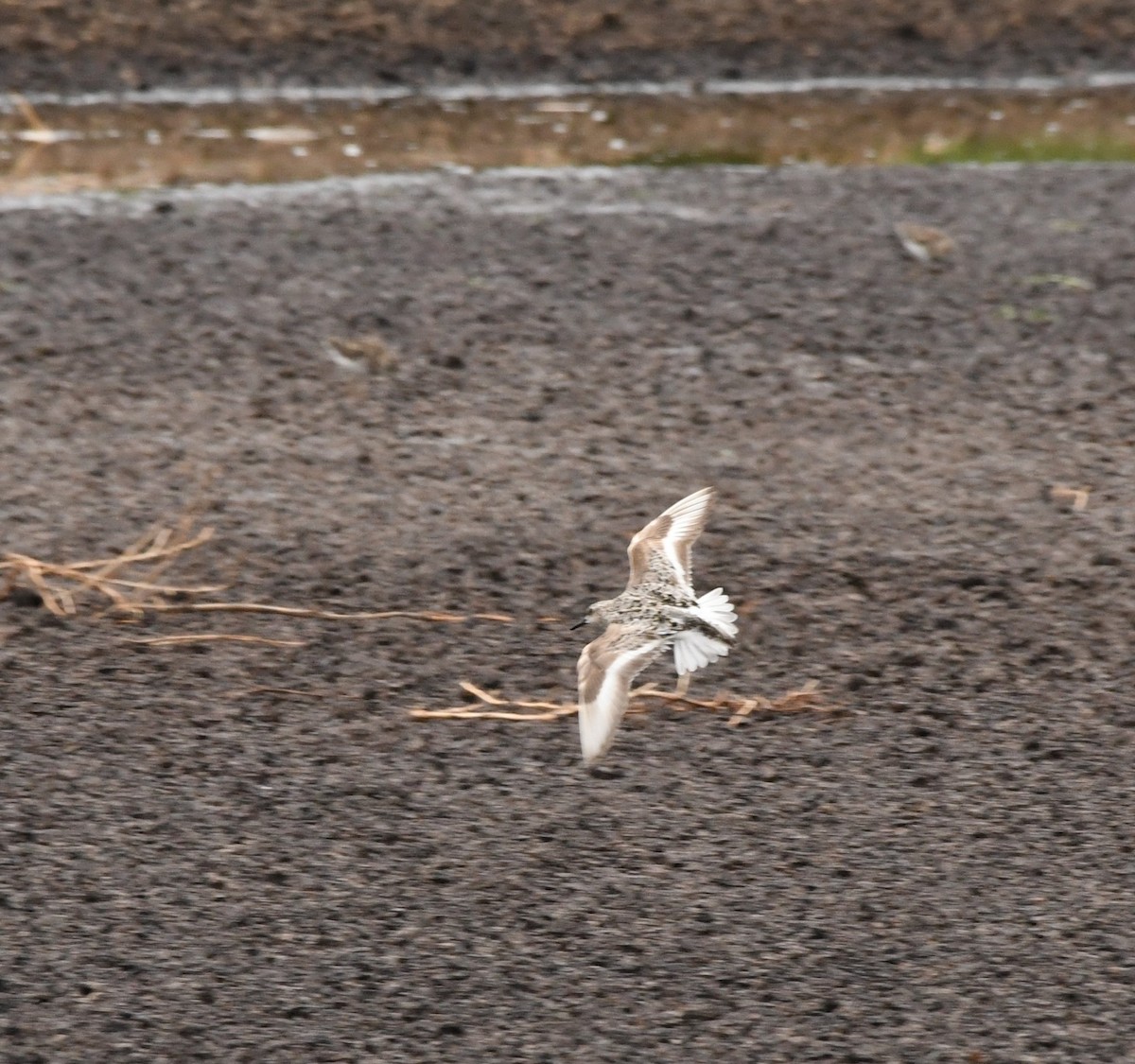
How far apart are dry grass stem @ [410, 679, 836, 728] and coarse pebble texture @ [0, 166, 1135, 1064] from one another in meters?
0.05

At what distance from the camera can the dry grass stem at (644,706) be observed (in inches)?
243

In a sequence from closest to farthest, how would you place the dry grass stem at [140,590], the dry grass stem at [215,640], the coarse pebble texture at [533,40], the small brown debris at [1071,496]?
the dry grass stem at [215,640]
the dry grass stem at [140,590]
the small brown debris at [1071,496]
the coarse pebble texture at [533,40]

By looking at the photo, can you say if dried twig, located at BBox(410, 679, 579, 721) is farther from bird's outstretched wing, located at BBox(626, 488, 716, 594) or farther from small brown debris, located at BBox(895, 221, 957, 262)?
small brown debris, located at BBox(895, 221, 957, 262)

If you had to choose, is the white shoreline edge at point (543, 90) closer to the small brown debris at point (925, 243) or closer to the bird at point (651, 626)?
the small brown debris at point (925, 243)

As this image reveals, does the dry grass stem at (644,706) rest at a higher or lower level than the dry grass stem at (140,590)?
lower

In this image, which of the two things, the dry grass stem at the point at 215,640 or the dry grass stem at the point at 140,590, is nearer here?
the dry grass stem at the point at 215,640

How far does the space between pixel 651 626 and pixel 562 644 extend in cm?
129

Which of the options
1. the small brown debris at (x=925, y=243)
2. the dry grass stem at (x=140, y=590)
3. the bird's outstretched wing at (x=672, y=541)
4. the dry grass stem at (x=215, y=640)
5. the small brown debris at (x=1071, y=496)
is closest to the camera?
the bird's outstretched wing at (x=672, y=541)

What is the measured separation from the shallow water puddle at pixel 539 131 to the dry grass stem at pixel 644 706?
691cm

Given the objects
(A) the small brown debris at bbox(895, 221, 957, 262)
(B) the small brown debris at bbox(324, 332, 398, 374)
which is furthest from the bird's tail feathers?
(A) the small brown debris at bbox(895, 221, 957, 262)

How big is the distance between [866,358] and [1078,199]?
337 centimetres

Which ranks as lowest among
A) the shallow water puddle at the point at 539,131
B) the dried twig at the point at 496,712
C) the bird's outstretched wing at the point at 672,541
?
the dried twig at the point at 496,712

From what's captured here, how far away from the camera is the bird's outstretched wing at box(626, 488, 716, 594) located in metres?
5.77

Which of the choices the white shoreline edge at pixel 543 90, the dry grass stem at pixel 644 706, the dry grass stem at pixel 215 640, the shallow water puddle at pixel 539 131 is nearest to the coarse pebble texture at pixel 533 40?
the white shoreline edge at pixel 543 90
